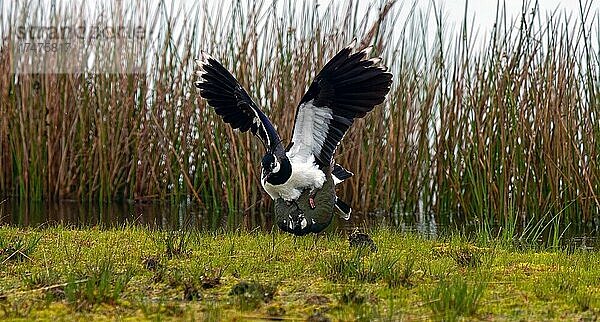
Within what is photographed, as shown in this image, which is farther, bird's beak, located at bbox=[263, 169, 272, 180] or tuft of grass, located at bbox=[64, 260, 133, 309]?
bird's beak, located at bbox=[263, 169, 272, 180]

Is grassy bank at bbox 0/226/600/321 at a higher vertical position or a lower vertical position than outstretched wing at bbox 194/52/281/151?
lower

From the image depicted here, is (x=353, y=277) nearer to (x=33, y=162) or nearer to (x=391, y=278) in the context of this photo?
(x=391, y=278)

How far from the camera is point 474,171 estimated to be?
6.35 metres

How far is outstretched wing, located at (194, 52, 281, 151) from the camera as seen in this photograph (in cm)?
472

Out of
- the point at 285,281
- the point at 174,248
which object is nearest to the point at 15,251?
the point at 174,248

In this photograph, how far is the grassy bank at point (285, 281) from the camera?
2.77 metres

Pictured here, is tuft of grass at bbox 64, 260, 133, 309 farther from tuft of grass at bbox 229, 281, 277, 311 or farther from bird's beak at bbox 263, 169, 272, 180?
bird's beak at bbox 263, 169, 272, 180

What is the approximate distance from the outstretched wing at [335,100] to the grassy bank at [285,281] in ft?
1.72

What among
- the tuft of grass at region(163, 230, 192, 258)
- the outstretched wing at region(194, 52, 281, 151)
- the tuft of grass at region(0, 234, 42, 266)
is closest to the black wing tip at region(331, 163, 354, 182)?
the outstretched wing at region(194, 52, 281, 151)

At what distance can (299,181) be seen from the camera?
4.52 m

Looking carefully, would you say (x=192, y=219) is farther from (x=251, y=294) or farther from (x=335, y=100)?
(x=251, y=294)

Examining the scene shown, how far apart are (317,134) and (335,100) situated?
214 millimetres

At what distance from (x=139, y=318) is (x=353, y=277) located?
931mm

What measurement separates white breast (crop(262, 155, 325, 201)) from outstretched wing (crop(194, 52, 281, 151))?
202mm
